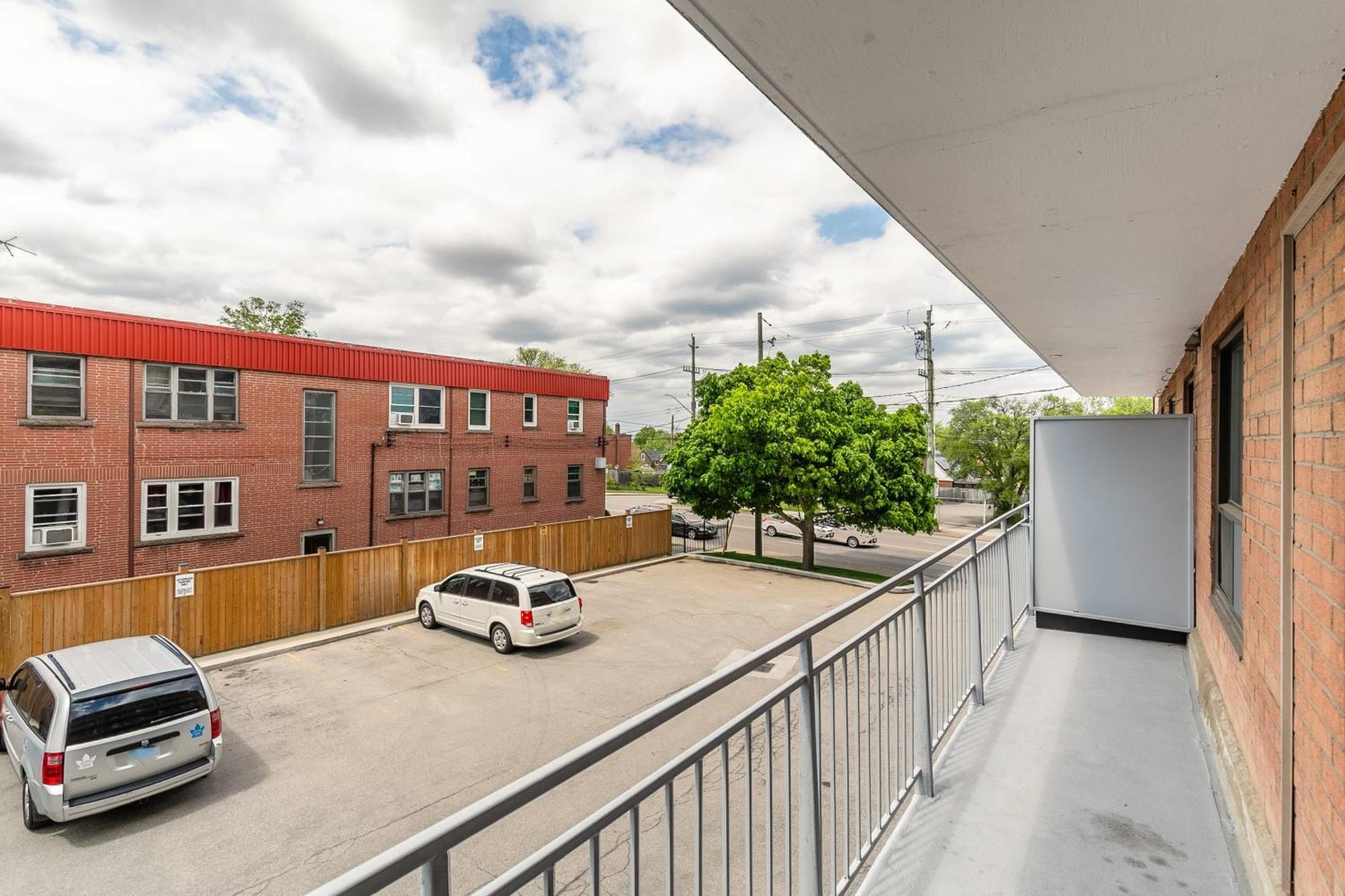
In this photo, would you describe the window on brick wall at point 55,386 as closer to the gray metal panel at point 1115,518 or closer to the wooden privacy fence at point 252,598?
the wooden privacy fence at point 252,598

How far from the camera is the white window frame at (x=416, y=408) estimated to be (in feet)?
56.3

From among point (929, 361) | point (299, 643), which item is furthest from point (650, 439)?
point (299, 643)

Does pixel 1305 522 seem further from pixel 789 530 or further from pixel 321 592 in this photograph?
pixel 789 530

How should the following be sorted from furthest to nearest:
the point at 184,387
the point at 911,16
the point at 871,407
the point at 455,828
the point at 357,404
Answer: the point at 871,407 → the point at 357,404 → the point at 184,387 → the point at 911,16 → the point at 455,828

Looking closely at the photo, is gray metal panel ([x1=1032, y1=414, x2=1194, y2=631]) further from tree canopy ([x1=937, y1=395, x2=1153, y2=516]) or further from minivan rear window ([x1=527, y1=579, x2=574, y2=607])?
tree canopy ([x1=937, y1=395, x2=1153, y2=516])

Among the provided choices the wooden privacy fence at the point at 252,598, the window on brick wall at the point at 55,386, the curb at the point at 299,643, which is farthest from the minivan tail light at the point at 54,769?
the window on brick wall at the point at 55,386

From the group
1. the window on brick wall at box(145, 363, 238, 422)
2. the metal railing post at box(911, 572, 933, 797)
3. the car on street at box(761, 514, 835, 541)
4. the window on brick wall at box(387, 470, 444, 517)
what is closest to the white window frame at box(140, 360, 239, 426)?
the window on brick wall at box(145, 363, 238, 422)

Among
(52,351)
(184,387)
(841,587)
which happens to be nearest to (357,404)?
(184,387)

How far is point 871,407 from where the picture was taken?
1938 centimetres

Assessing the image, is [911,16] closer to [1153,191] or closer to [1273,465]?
[1153,191]

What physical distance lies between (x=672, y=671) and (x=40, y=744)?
702 centimetres

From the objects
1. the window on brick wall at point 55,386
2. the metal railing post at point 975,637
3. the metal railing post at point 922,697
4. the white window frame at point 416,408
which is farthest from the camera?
the white window frame at point 416,408

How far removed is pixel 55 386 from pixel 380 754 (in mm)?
10843

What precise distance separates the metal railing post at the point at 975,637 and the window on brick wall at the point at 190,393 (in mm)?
15586
